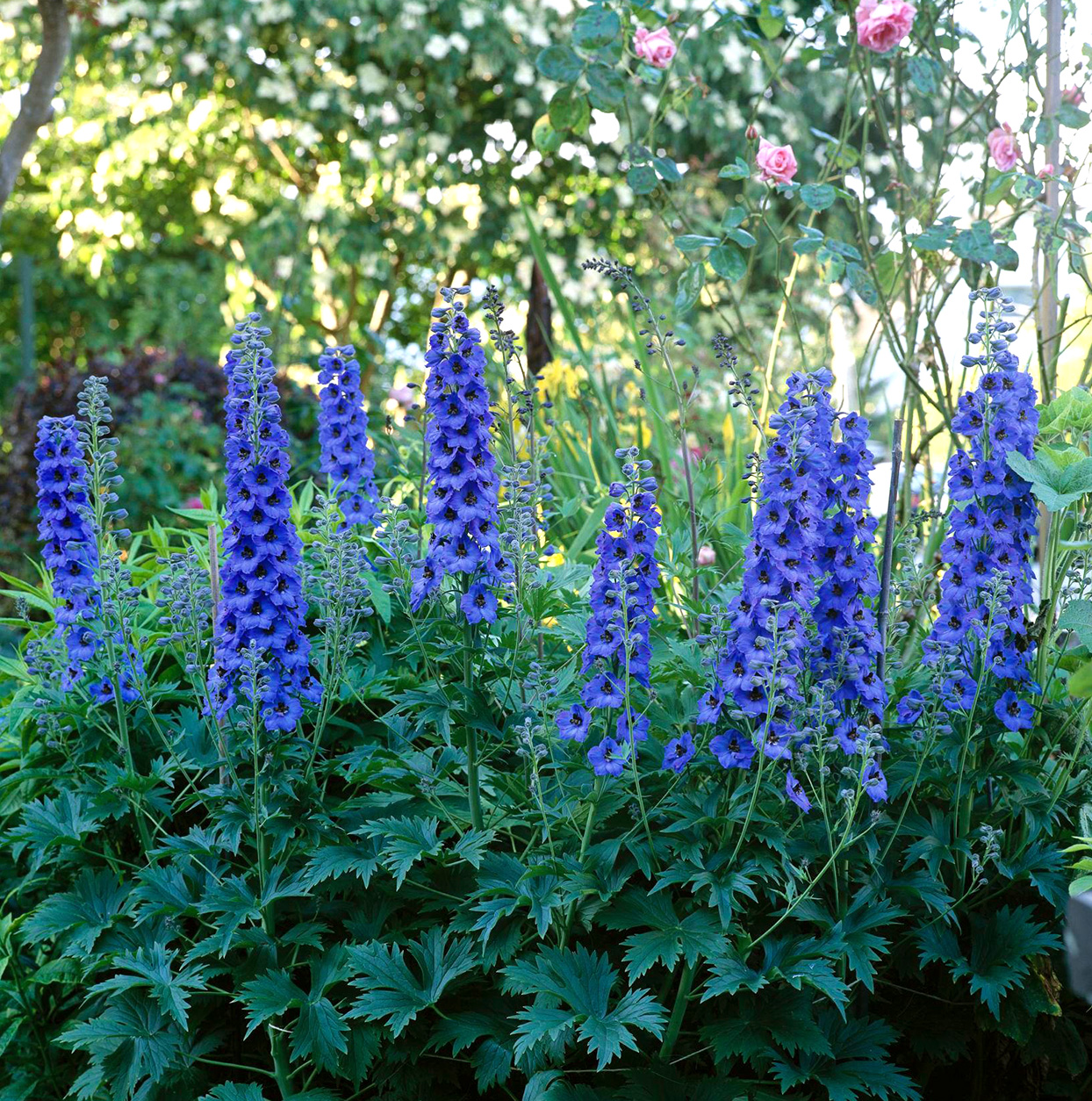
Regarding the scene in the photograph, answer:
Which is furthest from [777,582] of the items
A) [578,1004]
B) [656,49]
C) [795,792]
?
[656,49]

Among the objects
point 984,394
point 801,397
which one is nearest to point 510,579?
point 801,397

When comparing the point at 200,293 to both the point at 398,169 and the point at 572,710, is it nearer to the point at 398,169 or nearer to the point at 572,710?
the point at 398,169

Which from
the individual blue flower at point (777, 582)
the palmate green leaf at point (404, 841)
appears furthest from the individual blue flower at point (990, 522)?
the palmate green leaf at point (404, 841)

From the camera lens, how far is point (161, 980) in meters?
2.09

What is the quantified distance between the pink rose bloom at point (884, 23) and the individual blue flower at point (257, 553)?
5.98 ft

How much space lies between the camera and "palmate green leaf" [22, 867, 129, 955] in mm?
2291

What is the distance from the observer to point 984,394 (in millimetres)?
2209

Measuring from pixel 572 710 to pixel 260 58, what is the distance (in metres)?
8.93

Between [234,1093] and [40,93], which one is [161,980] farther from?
[40,93]

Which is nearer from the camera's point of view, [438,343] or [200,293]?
[438,343]

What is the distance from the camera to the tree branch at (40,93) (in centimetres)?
504

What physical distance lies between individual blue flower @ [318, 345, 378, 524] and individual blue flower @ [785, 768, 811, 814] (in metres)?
1.25

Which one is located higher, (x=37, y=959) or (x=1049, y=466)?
(x=1049, y=466)

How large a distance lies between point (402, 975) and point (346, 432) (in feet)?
4.35
